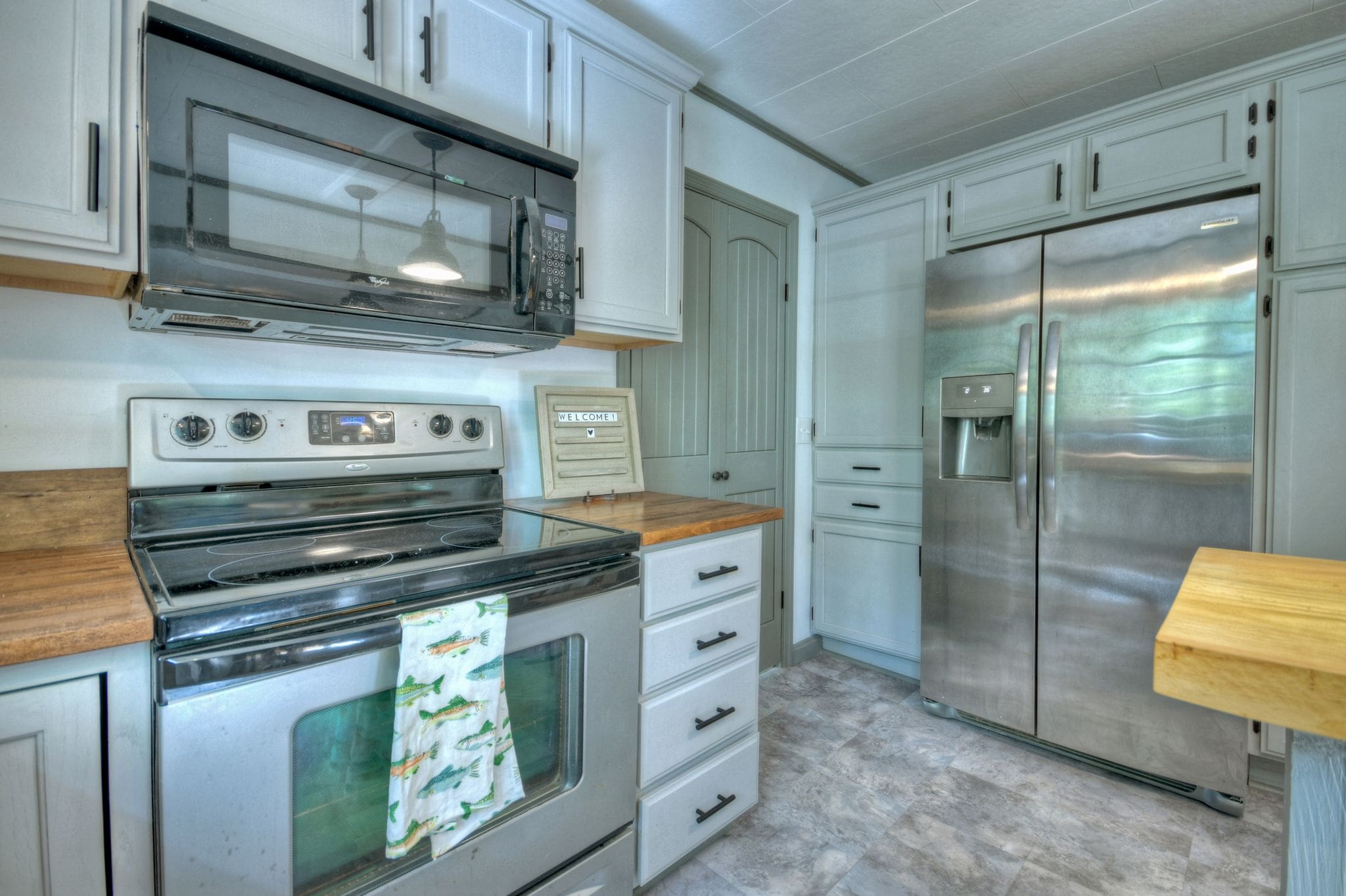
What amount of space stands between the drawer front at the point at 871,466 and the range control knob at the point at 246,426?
7.72 feet

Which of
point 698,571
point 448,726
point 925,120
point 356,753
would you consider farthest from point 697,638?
point 925,120

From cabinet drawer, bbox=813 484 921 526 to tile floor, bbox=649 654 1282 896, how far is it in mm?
879

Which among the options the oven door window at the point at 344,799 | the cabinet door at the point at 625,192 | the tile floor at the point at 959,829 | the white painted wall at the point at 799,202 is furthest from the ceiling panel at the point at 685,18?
the tile floor at the point at 959,829

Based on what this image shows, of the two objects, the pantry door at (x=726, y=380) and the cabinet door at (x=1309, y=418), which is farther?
the pantry door at (x=726, y=380)

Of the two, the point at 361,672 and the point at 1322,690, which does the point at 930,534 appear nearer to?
the point at 1322,690

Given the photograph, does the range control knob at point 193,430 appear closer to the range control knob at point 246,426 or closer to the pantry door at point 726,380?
Result: the range control knob at point 246,426

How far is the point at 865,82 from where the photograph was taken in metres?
2.38

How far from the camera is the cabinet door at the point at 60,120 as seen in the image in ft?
3.05

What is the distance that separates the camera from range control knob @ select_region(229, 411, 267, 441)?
1293 millimetres

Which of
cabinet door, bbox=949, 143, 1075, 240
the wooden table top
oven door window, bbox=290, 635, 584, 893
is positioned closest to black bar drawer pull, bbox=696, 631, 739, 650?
oven door window, bbox=290, 635, 584, 893

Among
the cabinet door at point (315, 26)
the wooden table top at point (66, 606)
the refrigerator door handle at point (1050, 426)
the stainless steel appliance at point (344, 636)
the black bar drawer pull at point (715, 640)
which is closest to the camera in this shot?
the wooden table top at point (66, 606)

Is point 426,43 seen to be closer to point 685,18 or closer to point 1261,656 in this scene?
point 685,18

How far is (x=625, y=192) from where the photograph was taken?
5.79 feet

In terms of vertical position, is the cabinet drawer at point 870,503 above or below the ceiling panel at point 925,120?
below
